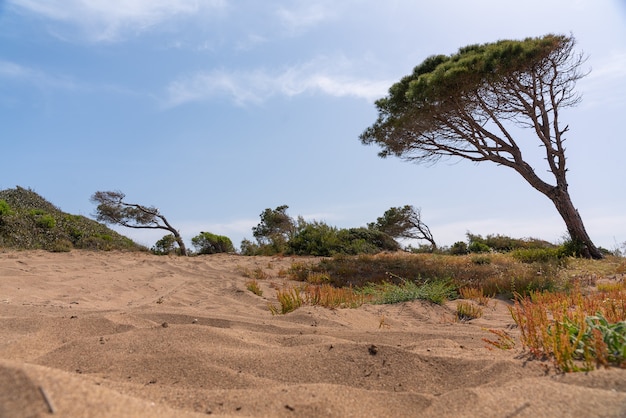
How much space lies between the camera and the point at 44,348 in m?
3.32

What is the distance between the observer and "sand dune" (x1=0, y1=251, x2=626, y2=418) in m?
1.85

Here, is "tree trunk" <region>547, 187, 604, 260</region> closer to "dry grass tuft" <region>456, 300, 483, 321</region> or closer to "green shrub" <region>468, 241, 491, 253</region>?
"green shrub" <region>468, 241, 491, 253</region>

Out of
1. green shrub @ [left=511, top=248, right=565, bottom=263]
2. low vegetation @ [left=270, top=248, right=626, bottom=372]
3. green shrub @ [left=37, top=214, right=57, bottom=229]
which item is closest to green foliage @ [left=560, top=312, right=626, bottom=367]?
low vegetation @ [left=270, top=248, right=626, bottom=372]

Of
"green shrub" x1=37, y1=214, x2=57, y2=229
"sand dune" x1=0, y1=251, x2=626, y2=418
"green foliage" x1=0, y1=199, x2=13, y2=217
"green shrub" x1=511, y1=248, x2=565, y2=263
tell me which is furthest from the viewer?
"green shrub" x1=37, y1=214, x2=57, y2=229

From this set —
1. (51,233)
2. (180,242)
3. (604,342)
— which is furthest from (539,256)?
(51,233)

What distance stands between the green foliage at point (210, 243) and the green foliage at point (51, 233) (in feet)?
8.85

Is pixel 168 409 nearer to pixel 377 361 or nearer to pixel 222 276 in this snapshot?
pixel 377 361

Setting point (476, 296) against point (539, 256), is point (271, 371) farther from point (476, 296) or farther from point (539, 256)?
point (539, 256)

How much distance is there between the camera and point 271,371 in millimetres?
2793

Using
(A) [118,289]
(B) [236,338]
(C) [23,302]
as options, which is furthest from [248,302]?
(B) [236,338]

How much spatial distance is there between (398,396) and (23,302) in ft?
17.2

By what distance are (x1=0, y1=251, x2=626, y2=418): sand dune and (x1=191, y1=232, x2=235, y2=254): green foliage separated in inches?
548

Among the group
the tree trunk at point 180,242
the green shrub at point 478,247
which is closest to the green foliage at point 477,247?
the green shrub at point 478,247

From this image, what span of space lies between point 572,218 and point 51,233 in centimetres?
1654
